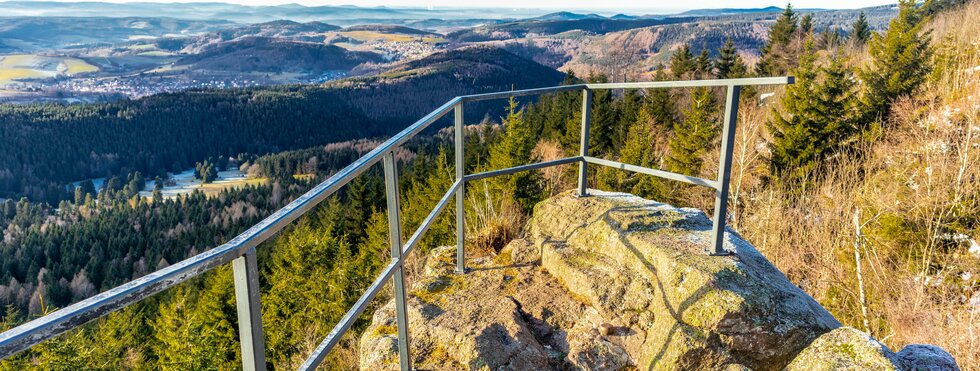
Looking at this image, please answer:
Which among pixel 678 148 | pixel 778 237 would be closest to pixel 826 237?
pixel 778 237

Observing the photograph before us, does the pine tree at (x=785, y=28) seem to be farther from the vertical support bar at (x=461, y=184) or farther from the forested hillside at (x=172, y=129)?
the forested hillside at (x=172, y=129)

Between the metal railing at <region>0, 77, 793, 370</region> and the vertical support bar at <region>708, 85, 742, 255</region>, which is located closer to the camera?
the metal railing at <region>0, 77, 793, 370</region>

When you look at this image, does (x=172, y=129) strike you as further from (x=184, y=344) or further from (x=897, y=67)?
(x=897, y=67)

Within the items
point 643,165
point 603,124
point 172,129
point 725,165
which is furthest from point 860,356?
point 172,129

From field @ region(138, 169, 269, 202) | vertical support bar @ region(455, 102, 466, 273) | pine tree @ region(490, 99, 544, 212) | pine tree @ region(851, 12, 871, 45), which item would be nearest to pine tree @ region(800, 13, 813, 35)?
pine tree @ region(851, 12, 871, 45)

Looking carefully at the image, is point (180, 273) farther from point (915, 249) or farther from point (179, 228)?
point (179, 228)

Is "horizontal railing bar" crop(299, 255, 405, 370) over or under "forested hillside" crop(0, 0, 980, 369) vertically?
over

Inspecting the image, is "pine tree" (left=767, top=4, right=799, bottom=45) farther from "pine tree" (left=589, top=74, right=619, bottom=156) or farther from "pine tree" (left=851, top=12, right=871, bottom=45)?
"pine tree" (left=589, top=74, right=619, bottom=156)
